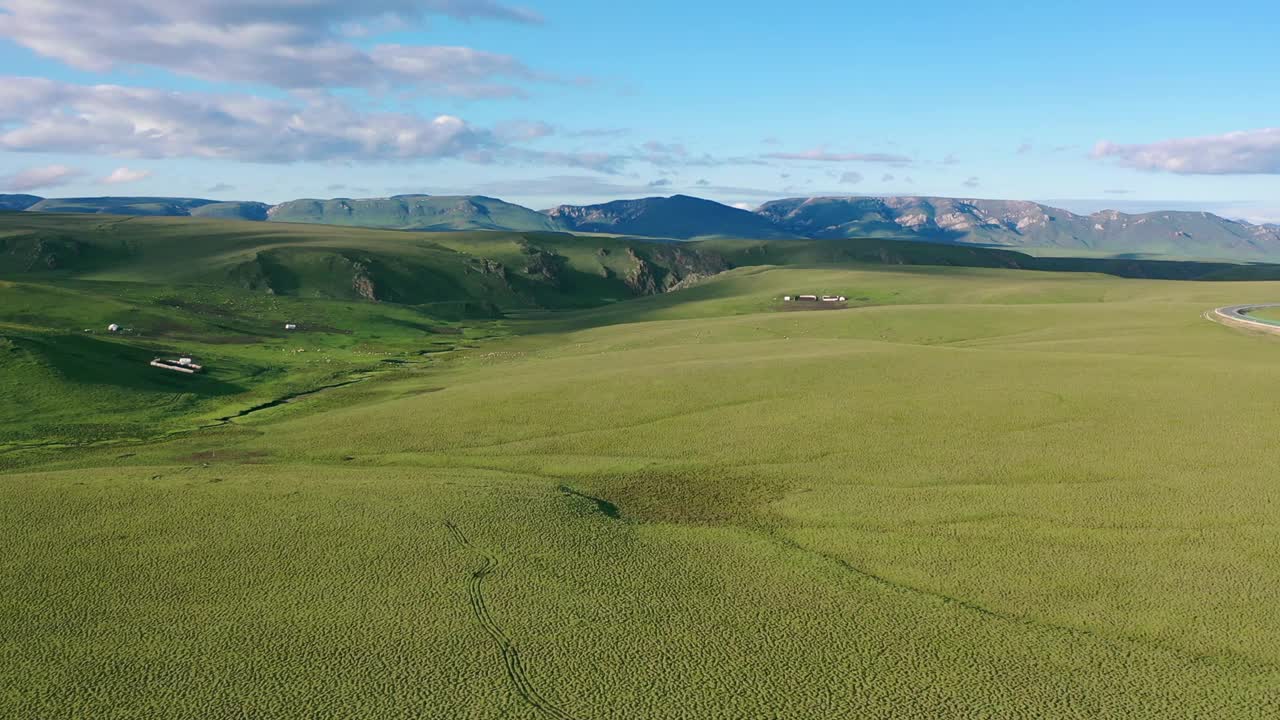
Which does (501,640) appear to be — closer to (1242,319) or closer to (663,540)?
(663,540)

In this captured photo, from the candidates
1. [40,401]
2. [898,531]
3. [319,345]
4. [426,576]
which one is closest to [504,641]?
[426,576]

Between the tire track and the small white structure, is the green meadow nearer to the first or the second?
the tire track

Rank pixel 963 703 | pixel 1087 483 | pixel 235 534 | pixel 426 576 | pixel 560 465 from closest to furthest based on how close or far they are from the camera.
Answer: pixel 963 703, pixel 426 576, pixel 235 534, pixel 1087 483, pixel 560 465

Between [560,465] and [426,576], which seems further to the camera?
[560,465]

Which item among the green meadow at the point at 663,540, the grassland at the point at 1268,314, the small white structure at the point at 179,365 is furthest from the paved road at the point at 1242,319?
the small white structure at the point at 179,365

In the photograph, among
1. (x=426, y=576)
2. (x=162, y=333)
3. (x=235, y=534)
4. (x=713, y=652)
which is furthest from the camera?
(x=162, y=333)

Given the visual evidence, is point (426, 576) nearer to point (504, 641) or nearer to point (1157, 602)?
point (504, 641)
